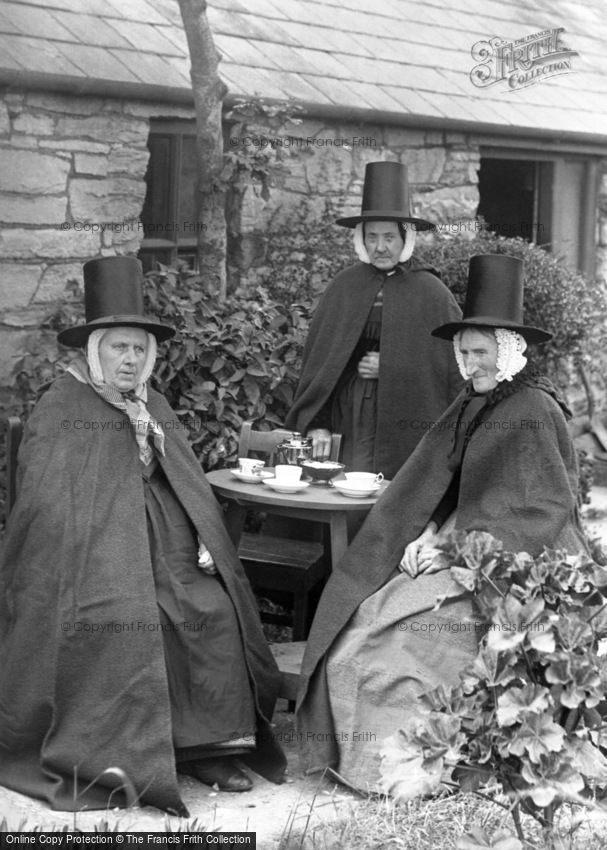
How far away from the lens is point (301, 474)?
5.46 m

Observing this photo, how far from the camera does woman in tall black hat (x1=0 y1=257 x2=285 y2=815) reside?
445 cm

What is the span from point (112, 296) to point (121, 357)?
0.77 feet

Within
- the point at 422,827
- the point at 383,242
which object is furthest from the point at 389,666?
the point at 383,242

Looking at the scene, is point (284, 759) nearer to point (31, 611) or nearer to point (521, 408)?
point (31, 611)

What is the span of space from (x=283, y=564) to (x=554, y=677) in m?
2.52

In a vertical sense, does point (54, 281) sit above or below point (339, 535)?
above

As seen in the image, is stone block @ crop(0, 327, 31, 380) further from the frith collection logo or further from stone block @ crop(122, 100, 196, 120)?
the frith collection logo

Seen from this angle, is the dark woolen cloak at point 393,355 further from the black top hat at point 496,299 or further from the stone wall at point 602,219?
the stone wall at point 602,219

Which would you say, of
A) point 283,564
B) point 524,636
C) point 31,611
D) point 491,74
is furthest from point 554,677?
point 491,74

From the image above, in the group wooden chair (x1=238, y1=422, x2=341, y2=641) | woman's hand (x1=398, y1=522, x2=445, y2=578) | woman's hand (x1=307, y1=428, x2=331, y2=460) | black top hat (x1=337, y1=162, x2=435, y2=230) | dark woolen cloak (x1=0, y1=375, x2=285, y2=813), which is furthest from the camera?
black top hat (x1=337, y1=162, x2=435, y2=230)

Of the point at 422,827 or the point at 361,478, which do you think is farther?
the point at 361,478

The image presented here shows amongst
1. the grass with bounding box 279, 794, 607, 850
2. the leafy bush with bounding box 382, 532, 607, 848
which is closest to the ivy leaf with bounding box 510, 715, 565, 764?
the leafy bush with bounding box 382, 532, 607, 848

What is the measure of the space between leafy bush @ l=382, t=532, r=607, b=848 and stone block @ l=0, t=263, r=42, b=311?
140 inches

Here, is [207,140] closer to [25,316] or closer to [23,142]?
[23,142]
